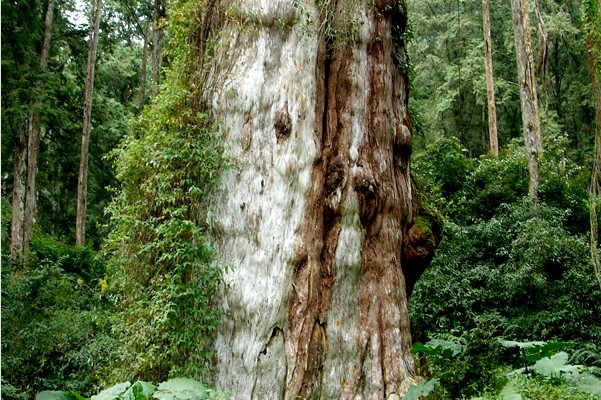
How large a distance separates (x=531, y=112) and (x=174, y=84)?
11383 mm

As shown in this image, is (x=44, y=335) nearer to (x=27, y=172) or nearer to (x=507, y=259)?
(x=507, y=259)

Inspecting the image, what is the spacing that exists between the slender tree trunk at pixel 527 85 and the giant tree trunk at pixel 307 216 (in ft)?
27.2

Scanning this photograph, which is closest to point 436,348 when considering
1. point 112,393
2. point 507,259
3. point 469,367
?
point 469,367

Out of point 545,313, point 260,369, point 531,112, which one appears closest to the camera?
point 260,369

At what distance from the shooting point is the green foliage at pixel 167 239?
5.51 m

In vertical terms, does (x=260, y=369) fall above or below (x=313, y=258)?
below

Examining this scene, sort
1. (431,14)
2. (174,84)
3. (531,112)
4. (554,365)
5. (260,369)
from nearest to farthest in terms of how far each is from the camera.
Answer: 1. (554,365)
2. (260,369)
3. (174,84)
4. (531,112)
5. (431,14)

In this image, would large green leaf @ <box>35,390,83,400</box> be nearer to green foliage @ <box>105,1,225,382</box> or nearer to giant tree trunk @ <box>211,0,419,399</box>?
green foliage @ <box>105,1,225,382</box>

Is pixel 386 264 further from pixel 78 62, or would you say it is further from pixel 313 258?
pixel 78 62

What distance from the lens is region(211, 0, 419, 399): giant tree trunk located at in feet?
18.3

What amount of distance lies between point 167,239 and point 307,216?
1.32 metres

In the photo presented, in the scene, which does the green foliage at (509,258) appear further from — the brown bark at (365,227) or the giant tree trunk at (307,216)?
the giant tree trunk at (307,216)

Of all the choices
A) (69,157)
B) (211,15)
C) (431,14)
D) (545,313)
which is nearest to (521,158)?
(545,313)

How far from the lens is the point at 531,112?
1526 cm
